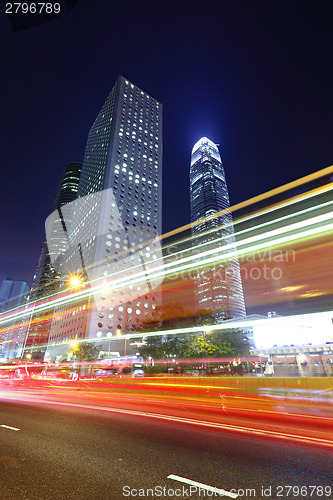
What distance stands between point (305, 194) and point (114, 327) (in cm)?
8012

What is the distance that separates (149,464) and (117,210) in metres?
102

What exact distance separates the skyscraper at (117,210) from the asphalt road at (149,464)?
70561 millimetres

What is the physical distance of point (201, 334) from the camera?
4109 cm

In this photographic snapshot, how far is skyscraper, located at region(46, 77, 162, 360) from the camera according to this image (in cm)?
8712

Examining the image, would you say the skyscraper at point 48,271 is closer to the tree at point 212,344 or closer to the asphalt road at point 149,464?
the tree at point 212,344

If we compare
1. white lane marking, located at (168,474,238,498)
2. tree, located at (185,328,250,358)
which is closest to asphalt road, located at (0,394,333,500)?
white lane marking, located at (168,474,238,498)

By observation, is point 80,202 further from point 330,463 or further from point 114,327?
point 330,463

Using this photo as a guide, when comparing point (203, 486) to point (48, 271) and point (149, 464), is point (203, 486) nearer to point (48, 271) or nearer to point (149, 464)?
point (149, 464)

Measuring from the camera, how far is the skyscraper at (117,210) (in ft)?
286

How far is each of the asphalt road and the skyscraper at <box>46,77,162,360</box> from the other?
7056cm

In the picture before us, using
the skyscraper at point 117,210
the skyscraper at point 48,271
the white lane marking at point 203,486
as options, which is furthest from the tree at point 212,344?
the skyscraper at point 48,271

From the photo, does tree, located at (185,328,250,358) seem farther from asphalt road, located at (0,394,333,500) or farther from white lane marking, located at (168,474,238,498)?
white lane marking, located at (168,474,238,498)

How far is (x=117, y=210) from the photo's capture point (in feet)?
338

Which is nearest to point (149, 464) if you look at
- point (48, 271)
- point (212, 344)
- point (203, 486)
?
point (203, 486)
